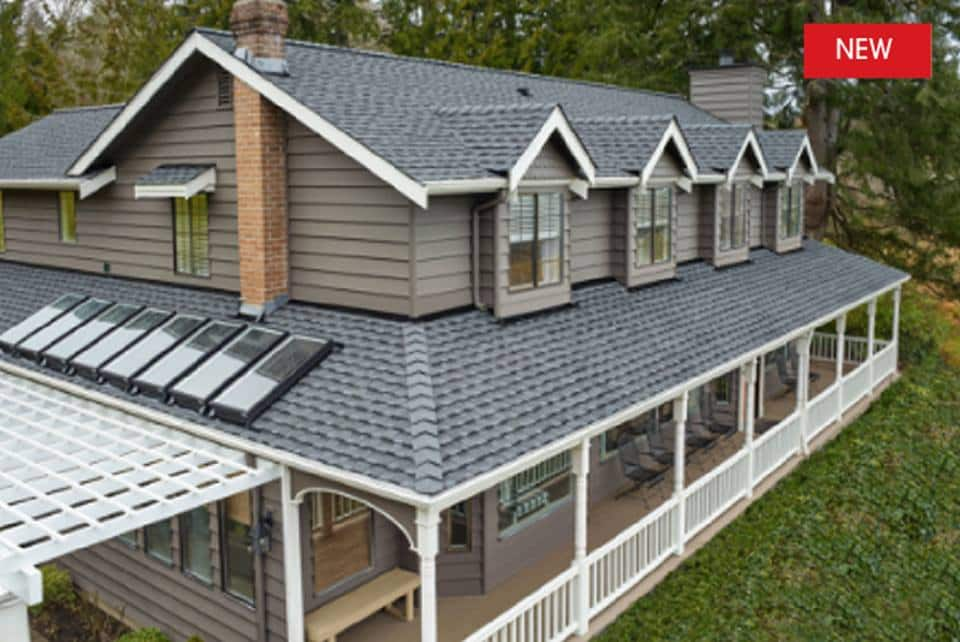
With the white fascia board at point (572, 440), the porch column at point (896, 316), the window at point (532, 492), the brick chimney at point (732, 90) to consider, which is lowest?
the window at point (532, 492)

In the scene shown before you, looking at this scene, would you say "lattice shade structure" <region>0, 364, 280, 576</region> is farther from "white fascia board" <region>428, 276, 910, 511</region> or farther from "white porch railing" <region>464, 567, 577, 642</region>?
"white porch railing" <region>464, 567, 577, 642</region>

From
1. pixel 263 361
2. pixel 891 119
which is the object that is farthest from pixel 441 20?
pixel 263 361

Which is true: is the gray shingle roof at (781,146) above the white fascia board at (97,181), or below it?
above

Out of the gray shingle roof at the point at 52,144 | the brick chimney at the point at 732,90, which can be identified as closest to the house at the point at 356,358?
the gray shingle roof at the point at 52,144

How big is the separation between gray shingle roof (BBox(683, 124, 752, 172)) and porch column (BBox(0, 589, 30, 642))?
13.4 m

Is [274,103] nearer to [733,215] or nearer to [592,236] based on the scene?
[592,236]

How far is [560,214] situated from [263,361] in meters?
4.52

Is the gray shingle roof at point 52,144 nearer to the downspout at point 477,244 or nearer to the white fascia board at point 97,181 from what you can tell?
the white fascia board at point 97,181

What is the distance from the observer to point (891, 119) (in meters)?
25.8

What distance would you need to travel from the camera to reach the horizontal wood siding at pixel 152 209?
12.3 metres

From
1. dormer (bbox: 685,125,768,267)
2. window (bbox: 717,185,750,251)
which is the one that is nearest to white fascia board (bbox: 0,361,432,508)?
dormer (bbox: 685,125,768,267)

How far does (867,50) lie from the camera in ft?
82.7

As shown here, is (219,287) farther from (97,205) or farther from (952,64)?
(952,64)

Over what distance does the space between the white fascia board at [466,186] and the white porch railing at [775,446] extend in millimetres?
6423
